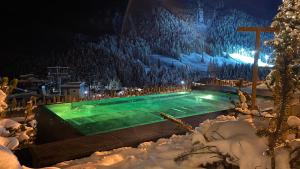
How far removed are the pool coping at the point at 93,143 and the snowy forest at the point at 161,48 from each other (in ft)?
49.1

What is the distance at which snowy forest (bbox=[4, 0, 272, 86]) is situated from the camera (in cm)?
2228

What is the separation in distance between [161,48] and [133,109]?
856 inches

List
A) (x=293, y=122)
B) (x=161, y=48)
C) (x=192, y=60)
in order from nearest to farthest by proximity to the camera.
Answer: (x=293, y=122) → (x=192, y=60) → (x=161, y=48)

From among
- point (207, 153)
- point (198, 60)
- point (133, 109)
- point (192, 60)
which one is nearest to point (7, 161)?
point (207, 153)

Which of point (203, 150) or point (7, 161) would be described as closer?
point (7, 161)

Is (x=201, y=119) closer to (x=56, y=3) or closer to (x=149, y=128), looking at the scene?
(x=149, y=128)

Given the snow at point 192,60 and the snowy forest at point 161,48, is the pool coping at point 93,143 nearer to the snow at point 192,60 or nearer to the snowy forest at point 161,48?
the snowy forest at point 161,48

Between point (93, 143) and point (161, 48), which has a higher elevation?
point (161, 48)

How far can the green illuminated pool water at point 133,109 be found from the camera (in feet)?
23.5

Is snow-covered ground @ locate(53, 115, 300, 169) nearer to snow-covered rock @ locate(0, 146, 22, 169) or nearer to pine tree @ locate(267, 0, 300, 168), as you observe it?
pine tree @ locate(267, 0, 300, 168)

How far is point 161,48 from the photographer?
99.6 ft

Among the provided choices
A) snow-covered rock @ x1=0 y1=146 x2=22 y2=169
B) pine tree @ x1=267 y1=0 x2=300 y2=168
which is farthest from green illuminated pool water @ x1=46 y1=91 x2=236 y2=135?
pine tree @ x1=267 y1=0 x2=300 y2=168

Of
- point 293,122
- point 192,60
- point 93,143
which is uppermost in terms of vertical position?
point 192,60

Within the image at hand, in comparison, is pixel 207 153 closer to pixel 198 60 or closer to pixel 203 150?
pixel 203 150
